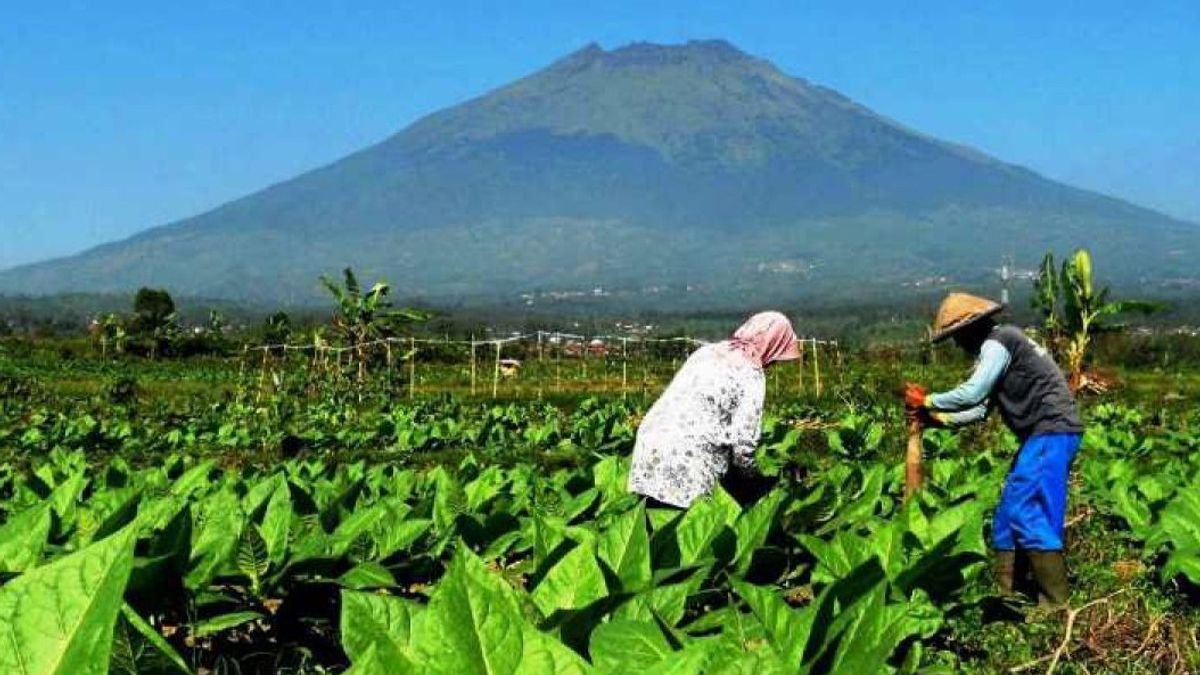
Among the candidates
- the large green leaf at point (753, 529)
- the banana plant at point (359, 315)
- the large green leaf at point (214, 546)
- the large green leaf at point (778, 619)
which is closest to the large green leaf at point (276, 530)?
the large green leaf at point (214, 546)

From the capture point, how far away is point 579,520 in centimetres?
610

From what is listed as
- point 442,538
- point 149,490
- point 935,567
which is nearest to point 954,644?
point 935,567

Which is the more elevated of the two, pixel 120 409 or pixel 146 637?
pixel 146 637

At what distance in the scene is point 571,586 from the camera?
10.3 ft

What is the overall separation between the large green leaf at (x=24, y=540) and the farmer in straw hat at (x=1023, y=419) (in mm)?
4459

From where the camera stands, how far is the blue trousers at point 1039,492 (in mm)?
6750

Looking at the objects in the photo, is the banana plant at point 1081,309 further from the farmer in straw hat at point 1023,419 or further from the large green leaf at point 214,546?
the large green leaf at point 214,546

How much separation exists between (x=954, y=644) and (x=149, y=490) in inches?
137

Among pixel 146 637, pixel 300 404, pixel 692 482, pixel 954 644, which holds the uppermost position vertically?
pixel 146 637

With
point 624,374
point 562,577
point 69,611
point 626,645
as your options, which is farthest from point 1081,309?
point 69,611

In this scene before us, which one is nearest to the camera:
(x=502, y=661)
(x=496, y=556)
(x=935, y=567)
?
(x=502, y=661)

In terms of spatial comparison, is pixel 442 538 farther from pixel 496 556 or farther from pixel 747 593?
pixel 747 593

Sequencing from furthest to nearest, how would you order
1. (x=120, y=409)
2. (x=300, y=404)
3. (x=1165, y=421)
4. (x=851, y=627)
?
(x=300, y=404), (x=120, y=409), (x=1165, y=421), (x=851, y=627)

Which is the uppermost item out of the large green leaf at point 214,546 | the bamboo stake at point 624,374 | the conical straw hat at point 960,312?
the conical straw hat at point 960,312
